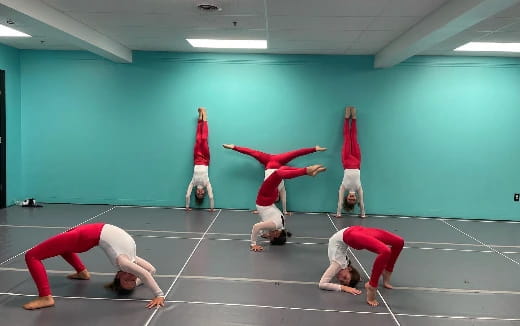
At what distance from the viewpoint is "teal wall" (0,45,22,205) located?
823cm

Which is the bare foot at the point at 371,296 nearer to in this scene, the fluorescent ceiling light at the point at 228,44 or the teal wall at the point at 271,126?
the teal wall at the point at 271,126

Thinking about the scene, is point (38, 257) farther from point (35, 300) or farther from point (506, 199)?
point (506, 199)

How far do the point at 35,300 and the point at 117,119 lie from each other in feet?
17.5

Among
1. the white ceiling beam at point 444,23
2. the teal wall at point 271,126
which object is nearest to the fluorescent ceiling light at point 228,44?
the teal wall at point 271,126

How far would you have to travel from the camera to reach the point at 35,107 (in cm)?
863

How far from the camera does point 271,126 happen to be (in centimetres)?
848

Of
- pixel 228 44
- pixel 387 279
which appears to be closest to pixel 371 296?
pixel 387 279

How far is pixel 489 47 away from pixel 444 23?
2985mm

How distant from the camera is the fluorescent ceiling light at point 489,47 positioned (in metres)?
6.98

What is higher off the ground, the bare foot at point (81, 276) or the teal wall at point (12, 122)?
the teal wall at point (12, 122)

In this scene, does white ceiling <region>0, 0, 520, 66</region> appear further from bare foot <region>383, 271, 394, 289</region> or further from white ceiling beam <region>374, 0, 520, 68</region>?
bare foot <region>383, 271, 394, 289</region>

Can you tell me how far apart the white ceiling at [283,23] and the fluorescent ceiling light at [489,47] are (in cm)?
26

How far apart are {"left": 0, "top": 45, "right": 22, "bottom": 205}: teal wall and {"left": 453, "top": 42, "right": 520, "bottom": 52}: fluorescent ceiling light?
8658 mm

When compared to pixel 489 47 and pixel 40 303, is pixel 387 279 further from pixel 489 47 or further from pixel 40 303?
pixel 489 47
